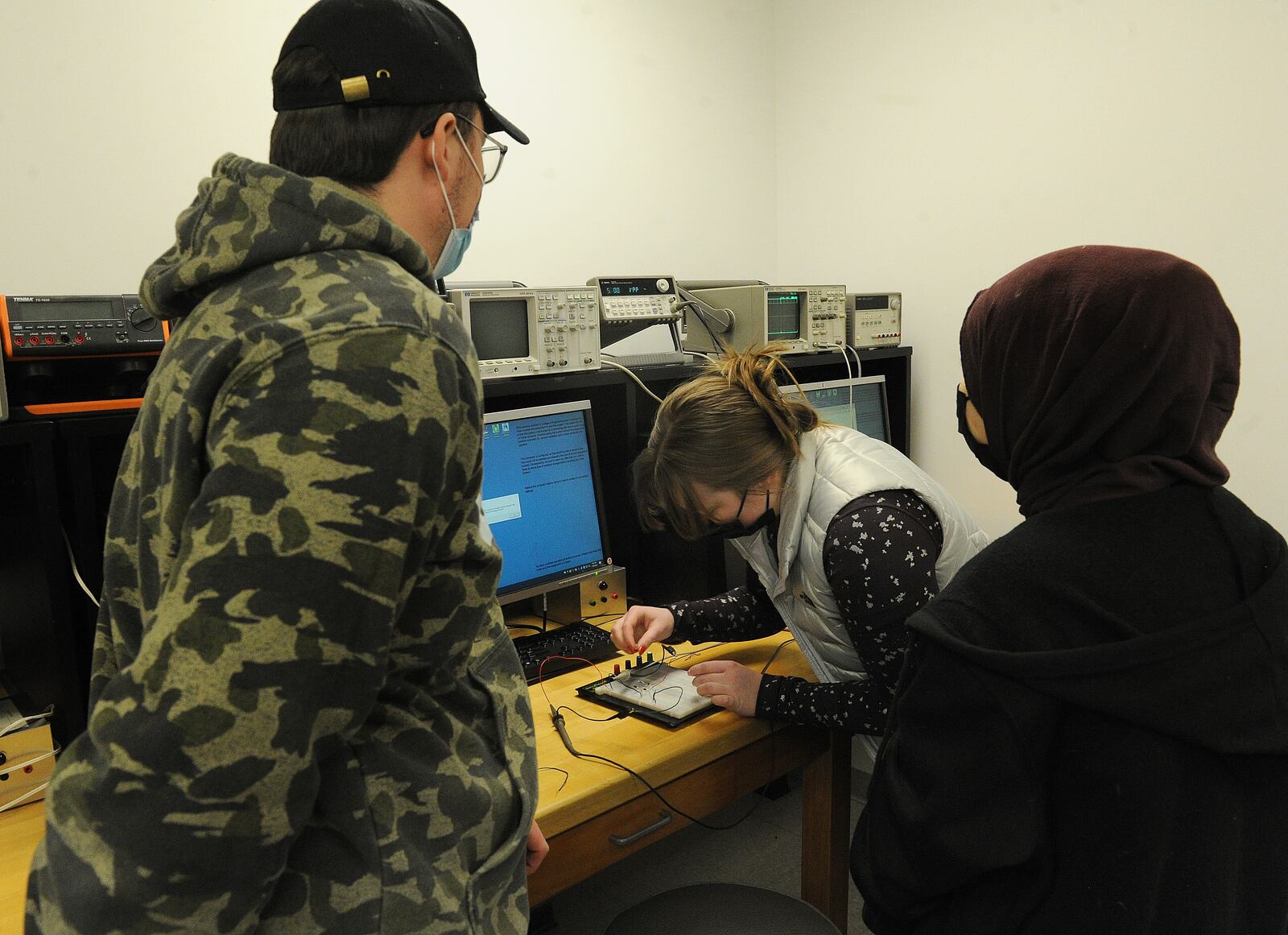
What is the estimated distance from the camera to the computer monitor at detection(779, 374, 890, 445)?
8.21 ft

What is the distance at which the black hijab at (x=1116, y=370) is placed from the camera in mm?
883

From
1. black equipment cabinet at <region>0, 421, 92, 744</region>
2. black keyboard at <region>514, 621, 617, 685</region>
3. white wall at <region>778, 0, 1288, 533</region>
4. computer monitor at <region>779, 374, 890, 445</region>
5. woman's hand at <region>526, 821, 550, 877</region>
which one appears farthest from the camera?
computer monitor at <region>779, 374, 890, 445</region>

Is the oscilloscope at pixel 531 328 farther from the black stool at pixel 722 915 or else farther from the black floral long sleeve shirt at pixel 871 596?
the black stool at pixel 722 915

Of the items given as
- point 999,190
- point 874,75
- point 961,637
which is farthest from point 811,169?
point 961,637

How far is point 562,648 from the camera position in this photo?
1.79 m

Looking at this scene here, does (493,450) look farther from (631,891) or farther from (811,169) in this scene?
(811,169)

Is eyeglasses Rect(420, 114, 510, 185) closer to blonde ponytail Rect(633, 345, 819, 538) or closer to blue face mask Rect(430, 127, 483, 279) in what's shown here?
blue face mask Rect(430, 127, 483, 279)

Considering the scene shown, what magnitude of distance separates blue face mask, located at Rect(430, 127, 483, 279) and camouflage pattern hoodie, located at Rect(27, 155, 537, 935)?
11cm

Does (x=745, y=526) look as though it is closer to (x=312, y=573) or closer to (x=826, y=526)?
(x=826, y=526)

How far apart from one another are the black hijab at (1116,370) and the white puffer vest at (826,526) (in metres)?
0.53

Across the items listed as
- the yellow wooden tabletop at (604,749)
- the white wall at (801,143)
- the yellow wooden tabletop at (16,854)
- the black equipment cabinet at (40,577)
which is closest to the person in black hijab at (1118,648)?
the yellow wooden tabletop at (604,749)

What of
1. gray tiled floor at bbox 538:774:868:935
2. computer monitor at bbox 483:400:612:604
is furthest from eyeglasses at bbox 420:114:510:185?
gray tiled floor at bbox 538:774:868:935

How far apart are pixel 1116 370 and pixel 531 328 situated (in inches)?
45.9

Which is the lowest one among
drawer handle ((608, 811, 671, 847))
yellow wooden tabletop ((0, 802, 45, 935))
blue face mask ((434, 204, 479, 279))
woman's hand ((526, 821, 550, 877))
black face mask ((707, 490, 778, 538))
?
drawer handle ((608, 811, 671, 847))
